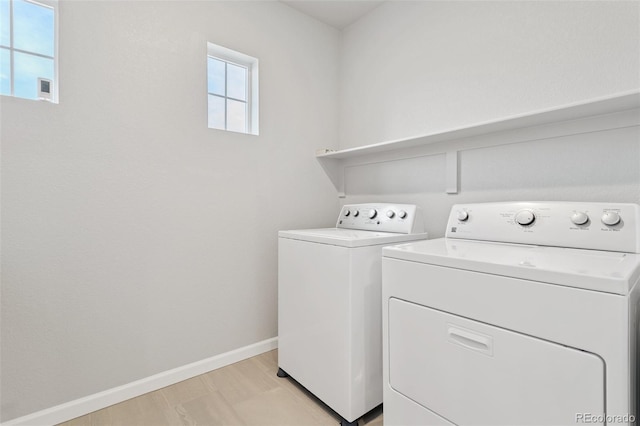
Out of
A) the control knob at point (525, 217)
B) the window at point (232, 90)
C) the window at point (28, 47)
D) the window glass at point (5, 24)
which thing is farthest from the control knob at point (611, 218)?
the window glass at point (5, 24)

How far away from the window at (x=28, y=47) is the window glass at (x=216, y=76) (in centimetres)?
76

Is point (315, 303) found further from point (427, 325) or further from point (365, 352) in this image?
point (427, 325)

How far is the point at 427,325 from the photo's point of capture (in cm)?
105

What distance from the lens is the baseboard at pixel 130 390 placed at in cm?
137

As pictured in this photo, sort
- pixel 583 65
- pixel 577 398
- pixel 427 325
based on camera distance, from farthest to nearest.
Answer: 1. pixel 583 65
2. pixel 427 325
3. pixel 577 398

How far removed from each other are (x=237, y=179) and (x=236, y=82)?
2.30 ft

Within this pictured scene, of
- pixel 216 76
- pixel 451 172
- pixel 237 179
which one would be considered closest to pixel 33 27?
pixel 216 76

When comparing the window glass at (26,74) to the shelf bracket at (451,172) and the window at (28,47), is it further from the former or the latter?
the shelf bracket at (451,172)

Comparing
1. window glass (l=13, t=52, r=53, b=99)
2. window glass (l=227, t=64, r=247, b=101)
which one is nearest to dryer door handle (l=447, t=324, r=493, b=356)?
window glass (l=227, t=64, r=247, b=101)

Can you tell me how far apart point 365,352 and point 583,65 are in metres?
1.58

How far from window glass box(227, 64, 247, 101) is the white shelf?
745mm

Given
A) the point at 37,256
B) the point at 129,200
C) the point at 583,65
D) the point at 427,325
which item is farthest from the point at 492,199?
the point at 37,256

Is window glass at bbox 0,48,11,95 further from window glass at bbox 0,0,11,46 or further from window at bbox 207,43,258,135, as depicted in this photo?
window at bbox 207,43,258,135
